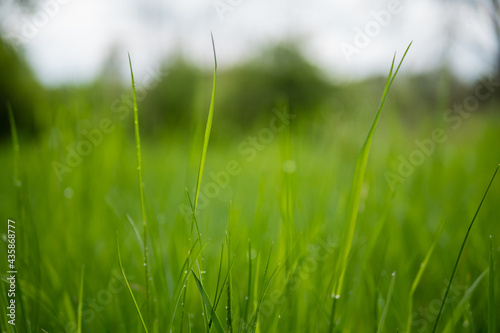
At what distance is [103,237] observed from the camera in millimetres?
881

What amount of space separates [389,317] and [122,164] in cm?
113

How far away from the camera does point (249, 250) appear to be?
371 mm

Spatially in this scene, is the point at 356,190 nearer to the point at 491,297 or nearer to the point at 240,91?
the point at 491,297

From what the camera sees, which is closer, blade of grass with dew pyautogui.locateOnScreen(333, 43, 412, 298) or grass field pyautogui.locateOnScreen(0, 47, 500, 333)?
blade of grass with dew pyautogui.locateOnScreen(333, 43, 412, 298)

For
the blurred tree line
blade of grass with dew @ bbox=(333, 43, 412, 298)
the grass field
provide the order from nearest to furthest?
Result: 1. blade of grass with dew @ bbox=(333, 43, 412, 298)
2. the grass field
3. the blurred tree line

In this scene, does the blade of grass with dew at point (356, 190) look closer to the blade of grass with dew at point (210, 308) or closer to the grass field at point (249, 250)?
the grass field at point (249, 250)

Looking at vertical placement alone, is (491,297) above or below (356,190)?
below

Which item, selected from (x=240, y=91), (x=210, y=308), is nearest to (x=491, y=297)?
(x=210, y=308)

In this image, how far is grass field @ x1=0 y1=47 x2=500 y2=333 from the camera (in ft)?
1.48

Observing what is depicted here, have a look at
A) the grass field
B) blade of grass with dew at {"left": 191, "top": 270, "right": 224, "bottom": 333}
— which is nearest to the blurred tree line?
the grass field

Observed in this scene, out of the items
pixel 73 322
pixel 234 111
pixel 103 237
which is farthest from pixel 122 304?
pixel 234 111

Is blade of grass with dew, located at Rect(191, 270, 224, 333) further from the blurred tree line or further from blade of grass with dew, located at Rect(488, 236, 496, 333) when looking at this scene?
the blurred tree line

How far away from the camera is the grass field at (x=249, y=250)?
45 centimetres

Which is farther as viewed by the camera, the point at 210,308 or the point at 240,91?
the point at 240,91
